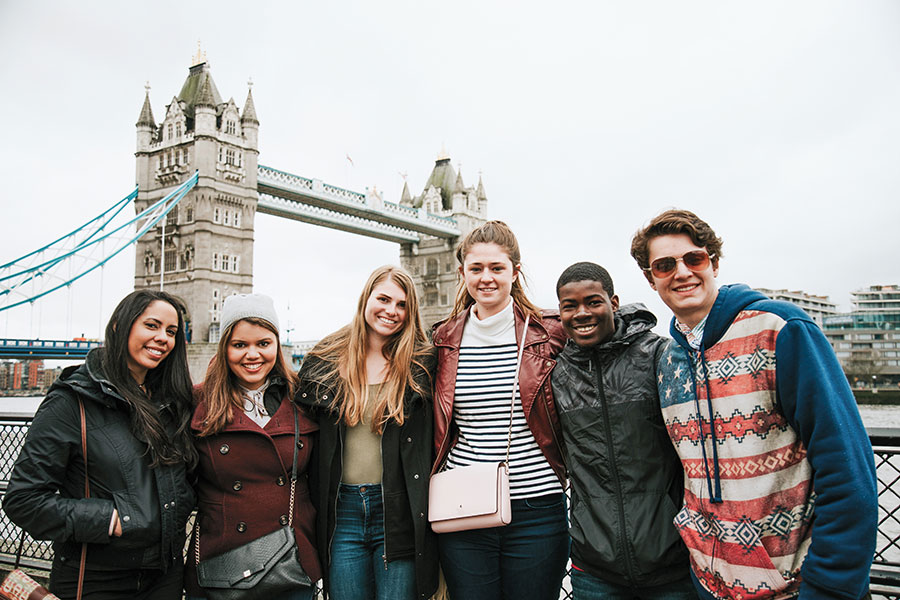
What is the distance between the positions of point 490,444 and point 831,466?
2.80ft

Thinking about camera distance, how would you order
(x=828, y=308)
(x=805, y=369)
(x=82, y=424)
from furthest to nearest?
(x=828, y=308)
(x=82, y=424)
(x=805, y=369)

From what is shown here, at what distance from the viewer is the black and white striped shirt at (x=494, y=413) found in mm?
1661

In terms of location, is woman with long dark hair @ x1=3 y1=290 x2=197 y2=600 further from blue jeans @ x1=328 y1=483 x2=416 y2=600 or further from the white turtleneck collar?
the white turtleneck collar

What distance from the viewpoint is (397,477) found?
1.72 m

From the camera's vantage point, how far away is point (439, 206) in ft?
114

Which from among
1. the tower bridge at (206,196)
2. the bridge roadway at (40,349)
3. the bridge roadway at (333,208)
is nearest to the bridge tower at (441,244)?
the bridge roadway at (333,208)

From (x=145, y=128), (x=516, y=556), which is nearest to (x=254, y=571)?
(x=516, y=556)

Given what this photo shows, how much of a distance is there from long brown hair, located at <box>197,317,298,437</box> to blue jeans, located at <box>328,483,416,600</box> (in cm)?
38

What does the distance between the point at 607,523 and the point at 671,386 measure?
0.36 meters

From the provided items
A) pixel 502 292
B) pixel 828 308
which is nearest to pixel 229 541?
pixel 502 292

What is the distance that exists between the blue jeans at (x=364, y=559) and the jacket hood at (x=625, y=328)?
69 cm

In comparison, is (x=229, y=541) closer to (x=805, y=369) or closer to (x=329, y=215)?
(x=805, y=369)

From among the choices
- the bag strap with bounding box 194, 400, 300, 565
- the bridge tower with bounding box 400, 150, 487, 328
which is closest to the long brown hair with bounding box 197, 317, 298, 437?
the bag strap with bounding box 194, 400, 300, 565

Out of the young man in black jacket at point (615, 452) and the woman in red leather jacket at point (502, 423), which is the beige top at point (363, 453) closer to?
the woman in red leather jacket at point (502, 423)
